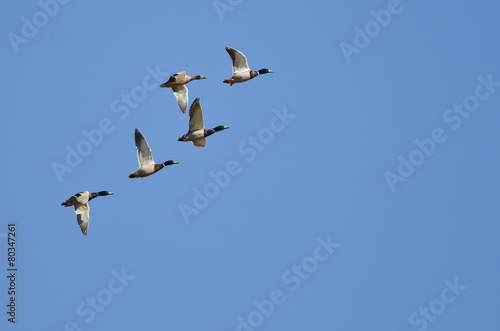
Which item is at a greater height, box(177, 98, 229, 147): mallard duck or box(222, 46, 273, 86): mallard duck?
box(222, 46, 273, 86): mallard duck

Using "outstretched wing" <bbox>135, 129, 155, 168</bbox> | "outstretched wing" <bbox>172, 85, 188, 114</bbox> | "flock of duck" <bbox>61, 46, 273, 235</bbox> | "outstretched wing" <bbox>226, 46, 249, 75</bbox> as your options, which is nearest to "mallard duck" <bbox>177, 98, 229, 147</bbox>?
"flock of duck" <bbox>61, 46, 273, 235</bbox>

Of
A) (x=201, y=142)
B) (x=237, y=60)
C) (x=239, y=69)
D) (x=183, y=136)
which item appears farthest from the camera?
(x=201, y=142)

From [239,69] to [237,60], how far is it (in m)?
0.40

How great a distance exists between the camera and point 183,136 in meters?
37.2

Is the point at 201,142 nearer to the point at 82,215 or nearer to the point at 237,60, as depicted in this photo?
the point at 237,60

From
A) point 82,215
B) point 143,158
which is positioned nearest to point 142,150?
point 143,158

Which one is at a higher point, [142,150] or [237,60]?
[237,60]

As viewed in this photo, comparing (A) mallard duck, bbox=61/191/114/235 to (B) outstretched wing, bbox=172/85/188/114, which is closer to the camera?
(A) mallard duck, bbox=61/191/114/235

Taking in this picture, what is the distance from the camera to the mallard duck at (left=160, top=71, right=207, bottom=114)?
38.0m

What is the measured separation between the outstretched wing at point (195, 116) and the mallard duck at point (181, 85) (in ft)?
6.20

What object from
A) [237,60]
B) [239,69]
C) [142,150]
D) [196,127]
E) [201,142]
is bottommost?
[201,142]

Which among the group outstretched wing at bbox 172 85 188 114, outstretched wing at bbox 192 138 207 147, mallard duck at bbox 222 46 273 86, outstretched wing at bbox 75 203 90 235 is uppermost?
outstretched wing at bbox 172 85 188 114

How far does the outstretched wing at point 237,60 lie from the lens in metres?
37.9

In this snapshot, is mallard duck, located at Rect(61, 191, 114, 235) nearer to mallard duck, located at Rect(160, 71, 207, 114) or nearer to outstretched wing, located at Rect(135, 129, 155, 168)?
outstretched wing, located at Rect(135, 129, 155, 168)
